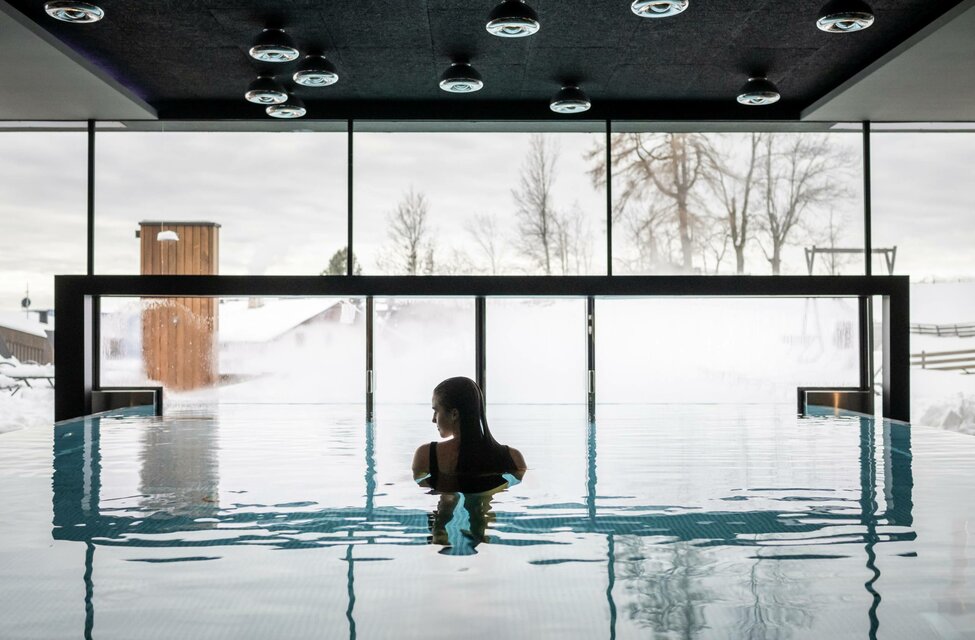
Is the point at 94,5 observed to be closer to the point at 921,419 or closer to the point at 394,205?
the point at 394,205

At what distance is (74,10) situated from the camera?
5023mm

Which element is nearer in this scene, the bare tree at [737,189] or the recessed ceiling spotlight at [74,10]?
the recessed ceiling spotlight at [74,10]

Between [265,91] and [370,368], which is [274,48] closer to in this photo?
[265,91]

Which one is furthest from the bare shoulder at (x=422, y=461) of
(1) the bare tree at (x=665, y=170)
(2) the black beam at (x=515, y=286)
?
(1) the bare tree at (x=665, y=170)

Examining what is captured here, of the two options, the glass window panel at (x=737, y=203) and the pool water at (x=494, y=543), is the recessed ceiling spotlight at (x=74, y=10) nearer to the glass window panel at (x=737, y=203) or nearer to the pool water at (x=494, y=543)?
the pool water at (x=494, y=543)

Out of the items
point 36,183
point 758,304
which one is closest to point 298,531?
point 36,183

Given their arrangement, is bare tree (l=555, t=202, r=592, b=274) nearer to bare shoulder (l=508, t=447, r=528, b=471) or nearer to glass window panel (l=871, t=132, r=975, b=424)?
glass window panel (l=871, t=132, r=975, b=424)

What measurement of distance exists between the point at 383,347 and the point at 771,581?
24.8 ft

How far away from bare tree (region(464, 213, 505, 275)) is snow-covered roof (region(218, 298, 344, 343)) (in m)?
1.96

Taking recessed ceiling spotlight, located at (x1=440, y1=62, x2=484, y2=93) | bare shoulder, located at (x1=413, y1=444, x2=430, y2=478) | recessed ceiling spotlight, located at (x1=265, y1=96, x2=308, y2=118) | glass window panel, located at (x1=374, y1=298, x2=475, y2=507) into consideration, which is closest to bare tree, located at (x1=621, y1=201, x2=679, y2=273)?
glass window panel, located at (x1=374, y1=298, x2=475, y2=507)

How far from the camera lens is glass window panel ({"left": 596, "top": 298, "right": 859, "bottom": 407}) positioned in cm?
1059

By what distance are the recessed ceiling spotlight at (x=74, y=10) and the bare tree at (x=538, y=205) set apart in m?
5.40

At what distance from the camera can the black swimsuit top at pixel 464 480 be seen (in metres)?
5.15

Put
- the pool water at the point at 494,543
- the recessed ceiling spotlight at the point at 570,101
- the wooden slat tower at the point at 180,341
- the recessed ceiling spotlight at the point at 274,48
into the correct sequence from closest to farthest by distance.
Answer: the pool water at the point at 494,543 → the recessed ceiling spotlight at the point at 274,48 → the recessed ceiling spotlight at the point at 570,101 → the wooden slat tower at the point at 180,341
